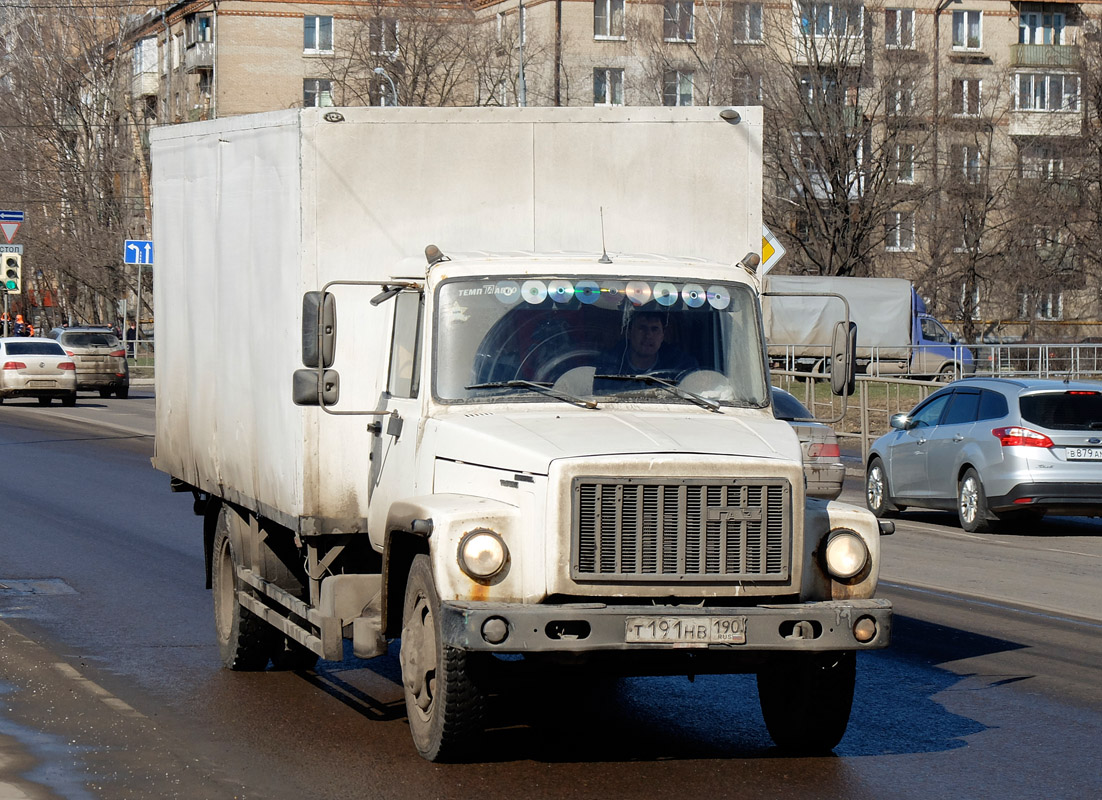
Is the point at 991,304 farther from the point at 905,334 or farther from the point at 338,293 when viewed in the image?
the point at 338,293

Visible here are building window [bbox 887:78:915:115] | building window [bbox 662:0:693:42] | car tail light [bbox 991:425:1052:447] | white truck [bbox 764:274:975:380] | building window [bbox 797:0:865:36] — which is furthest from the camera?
building window [bbox 662:0:693:42]

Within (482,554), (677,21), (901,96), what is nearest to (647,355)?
(482,554)

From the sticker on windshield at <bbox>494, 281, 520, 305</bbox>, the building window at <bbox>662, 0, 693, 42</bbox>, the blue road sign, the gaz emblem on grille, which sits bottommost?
the gaz emblem on grille

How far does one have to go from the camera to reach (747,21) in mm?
54375

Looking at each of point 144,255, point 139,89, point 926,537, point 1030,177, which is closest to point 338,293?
point 926,537

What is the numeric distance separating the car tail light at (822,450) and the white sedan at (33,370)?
26933 mm

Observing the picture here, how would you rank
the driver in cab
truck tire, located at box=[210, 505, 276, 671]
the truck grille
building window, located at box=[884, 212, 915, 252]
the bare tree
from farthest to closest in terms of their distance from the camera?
1. the bare tree
2. building window, located at box=[884, 212, 915, 252]
3. truck tire, located at box=[210, 505, 276, 671]
4. the driver in cab
5. the truck grille

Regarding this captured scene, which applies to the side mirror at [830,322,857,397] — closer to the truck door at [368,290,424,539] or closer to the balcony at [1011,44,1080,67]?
the truck door at [368,290,424,539]

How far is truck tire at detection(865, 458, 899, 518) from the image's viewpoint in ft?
65.1

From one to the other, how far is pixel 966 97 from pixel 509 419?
171ft

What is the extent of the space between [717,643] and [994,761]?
1.56 metres

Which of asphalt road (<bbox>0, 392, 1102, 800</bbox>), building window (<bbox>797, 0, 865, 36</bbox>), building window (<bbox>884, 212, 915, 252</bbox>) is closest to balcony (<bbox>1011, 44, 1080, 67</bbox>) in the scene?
building window (<bbox>884, 212, 915, 252</bbox>)

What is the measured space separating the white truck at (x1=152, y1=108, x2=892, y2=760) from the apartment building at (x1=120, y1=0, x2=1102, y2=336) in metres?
34.9

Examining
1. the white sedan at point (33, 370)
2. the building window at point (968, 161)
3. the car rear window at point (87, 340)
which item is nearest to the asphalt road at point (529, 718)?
the white sedan at point (33, 370)
